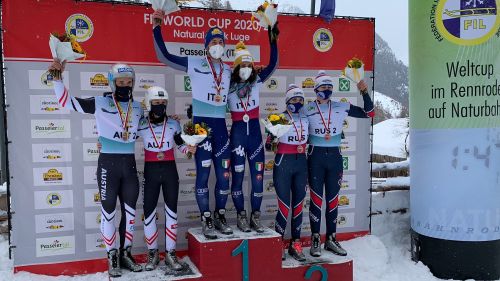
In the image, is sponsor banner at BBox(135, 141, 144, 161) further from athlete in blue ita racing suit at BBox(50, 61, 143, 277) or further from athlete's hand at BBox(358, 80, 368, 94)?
athlete's hand at BBox(358, 80, 368, 94)

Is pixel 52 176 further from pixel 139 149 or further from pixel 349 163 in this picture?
pixel 349 163

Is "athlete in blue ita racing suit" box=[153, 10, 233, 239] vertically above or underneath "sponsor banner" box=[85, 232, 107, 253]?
above

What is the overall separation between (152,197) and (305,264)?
1800 millimetres

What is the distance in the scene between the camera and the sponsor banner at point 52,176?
200 inches

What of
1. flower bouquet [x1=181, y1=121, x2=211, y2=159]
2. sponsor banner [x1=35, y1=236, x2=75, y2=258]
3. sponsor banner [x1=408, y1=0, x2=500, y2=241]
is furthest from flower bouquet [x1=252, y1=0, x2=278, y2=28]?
sponsor banner [x1=35, y1=236, x2=75, y2=258]

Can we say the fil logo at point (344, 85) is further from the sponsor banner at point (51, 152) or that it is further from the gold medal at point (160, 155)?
the sponsor banner at point (51, 152)

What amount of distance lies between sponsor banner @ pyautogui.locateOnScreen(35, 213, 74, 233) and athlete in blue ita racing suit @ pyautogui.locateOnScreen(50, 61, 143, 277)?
87cm

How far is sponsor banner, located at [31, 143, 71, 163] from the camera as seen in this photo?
506cm

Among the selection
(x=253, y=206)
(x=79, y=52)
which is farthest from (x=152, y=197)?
(x=79, y=52)

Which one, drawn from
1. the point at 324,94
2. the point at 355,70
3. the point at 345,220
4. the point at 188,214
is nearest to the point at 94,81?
the point at 188,214

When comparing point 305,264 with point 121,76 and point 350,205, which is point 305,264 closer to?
point 350,205

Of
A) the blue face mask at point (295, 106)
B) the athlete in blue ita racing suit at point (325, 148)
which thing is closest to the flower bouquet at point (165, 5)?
the blue face mask at point (295, 106)

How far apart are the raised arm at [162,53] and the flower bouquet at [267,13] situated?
0.97 metres

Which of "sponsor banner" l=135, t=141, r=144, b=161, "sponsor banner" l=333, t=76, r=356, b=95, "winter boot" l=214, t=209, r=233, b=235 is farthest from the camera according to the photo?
"sponsor banner" l=333, t=76, r=356, b=95
